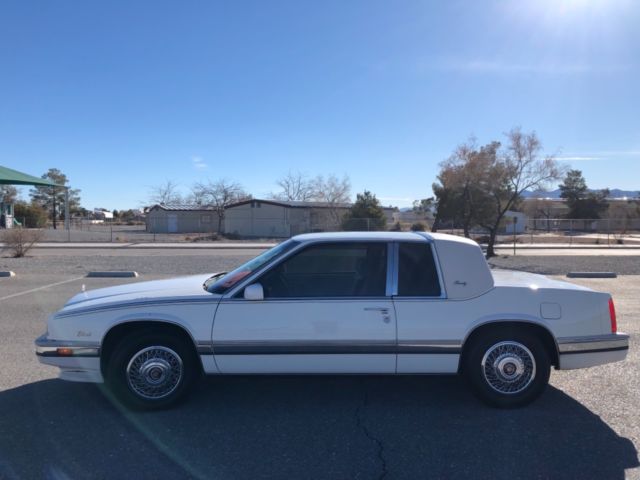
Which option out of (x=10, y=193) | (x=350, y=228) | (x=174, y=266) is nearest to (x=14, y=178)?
(x=174, y=266)

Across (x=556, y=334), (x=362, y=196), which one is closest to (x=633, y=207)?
(x=362, y=196)

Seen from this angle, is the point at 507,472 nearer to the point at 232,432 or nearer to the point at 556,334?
the point at 556,334

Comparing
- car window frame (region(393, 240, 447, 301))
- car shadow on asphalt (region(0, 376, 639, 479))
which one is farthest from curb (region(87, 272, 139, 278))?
car window frame (region(393, 240, 447, 301))

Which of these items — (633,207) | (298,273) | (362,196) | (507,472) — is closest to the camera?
(507,472)

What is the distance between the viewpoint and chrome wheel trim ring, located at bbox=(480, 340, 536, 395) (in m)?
4.34

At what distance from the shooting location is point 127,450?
370 cm

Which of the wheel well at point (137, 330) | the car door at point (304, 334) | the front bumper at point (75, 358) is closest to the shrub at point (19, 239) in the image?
the front bumper at point (75, 358)

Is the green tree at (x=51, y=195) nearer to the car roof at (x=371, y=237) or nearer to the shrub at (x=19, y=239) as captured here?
the shrub at (x=19, y=239)

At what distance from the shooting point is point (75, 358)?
14.0 feet

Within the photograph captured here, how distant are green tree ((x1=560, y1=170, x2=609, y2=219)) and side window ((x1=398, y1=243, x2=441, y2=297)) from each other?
7686 cm

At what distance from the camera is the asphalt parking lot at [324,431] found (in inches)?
136

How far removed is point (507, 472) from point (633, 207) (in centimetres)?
8302

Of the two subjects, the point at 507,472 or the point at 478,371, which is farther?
the point at 478,371

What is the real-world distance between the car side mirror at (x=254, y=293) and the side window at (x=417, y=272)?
3.84 ft
